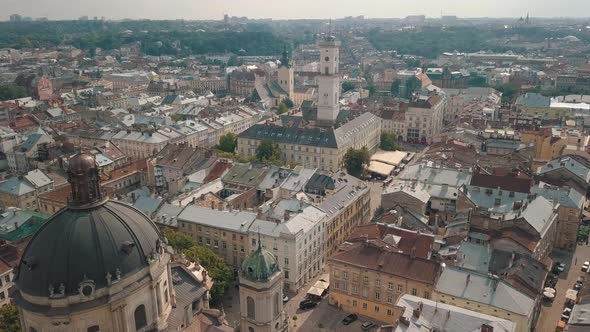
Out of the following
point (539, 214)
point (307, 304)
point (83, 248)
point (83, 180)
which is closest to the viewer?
point (83, 248)

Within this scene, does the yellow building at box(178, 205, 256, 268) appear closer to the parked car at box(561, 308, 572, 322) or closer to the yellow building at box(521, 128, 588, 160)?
the parked car at box(561, 308, 572, 322)

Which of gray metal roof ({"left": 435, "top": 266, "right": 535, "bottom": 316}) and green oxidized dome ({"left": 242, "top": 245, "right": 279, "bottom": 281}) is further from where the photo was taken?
gray metal roof ({"left": 435, "top": 266, "right": 535, "bottom": 316})

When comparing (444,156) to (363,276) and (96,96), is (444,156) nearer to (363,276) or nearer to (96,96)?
(363,276)

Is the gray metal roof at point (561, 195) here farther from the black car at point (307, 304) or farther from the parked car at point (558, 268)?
the black car at point (307, 304)

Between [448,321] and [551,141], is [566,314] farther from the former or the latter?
[551,141]

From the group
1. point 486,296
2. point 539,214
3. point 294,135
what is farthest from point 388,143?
point 486,296

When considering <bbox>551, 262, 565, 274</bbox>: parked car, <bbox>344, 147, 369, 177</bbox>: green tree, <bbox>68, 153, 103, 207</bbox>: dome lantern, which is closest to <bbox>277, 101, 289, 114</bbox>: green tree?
<bbox>344, 147, 369, 177</bbox>: green tree
